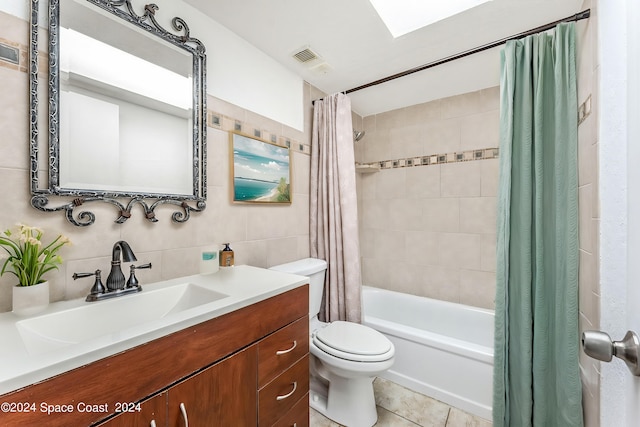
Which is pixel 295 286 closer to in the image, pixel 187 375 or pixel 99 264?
pixel 187 375

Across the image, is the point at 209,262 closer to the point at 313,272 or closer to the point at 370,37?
the point at 313,272

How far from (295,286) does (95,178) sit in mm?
926

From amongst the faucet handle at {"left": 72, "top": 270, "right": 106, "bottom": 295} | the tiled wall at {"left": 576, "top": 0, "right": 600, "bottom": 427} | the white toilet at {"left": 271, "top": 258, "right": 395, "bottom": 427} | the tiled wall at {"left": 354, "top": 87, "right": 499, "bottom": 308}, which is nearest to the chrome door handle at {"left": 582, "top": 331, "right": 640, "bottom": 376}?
the tiled wall at {"left": 576, "top": 0, "right": 600, "bottom": 427}

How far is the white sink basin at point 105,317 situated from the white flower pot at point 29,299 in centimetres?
6

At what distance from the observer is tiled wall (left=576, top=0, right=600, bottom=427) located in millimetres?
987

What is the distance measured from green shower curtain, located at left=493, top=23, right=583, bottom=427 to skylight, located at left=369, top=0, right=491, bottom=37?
35 centimetres

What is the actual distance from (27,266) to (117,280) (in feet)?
0.82

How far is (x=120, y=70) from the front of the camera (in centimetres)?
110

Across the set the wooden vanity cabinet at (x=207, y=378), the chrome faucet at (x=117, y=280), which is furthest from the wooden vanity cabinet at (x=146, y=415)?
the chrome faucet at (x=117, y=280)

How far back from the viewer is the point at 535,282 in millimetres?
1231

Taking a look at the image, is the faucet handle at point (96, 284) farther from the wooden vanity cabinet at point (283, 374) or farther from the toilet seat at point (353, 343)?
the toilet seat at point (353, 343)

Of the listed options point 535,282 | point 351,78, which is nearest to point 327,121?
point 351,78

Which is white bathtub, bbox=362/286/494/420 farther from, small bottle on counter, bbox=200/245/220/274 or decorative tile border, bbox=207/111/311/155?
decorative tile border, bbox=207/111/311/155

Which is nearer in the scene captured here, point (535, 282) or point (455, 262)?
point (535, 282)
